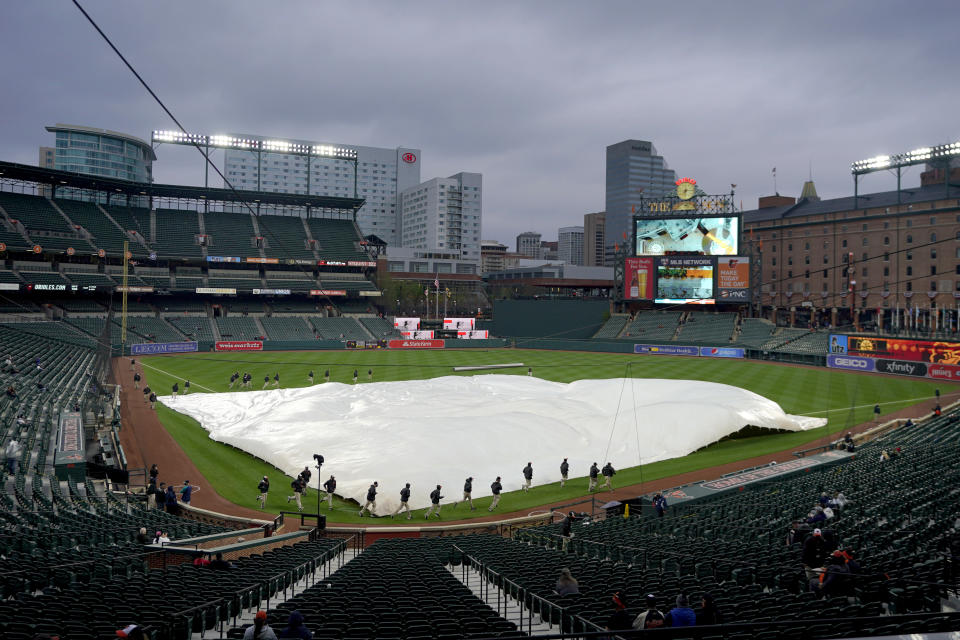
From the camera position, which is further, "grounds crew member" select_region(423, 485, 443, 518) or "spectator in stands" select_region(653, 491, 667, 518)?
"grounds crew member" select_region(423, 485, 443, 518)

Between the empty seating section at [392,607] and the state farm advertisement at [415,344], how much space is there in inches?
2565

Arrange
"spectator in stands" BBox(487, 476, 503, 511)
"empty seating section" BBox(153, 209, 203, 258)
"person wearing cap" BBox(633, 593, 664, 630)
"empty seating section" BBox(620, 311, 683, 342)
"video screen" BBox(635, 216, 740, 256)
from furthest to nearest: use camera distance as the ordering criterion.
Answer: "empty seating section" BBox(153, 209, 203, 258), "empty seating section" BBox(620, 311, 683, 342), "video screen" BBox(635, 216, 740, 256), "spectator in stands" BBox(487, 476, 503, 511), "person wearing cap" BBox(633, 593, 664, 630)

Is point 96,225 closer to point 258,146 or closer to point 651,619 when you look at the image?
point 258,146

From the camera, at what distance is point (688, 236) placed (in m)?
76.2

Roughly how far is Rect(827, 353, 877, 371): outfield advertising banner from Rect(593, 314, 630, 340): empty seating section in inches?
1119

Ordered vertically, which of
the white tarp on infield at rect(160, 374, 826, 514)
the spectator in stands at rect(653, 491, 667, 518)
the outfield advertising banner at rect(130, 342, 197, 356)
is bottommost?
the spectator in stands at rect(653, 491, 667, 518)

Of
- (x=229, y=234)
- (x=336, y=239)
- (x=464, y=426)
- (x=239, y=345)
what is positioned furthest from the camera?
(x=336, y=239)

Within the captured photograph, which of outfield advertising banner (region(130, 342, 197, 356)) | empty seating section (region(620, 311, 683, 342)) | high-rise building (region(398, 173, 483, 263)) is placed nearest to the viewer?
outfield advertising banner (region(130, 342, 197, 356))

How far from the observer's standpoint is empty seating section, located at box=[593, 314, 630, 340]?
268ft

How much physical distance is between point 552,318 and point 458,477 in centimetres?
6710

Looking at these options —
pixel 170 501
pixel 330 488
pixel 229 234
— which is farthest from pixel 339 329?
pixel 330 488

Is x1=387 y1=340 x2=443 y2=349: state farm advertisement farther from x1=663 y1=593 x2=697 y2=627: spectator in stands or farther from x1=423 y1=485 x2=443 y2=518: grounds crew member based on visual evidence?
x1=663 y1=593 x2=697 y2=627: spectator in stands

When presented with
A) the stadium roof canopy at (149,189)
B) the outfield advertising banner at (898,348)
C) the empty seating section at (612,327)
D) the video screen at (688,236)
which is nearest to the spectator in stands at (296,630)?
the outfield advertising banner at (898,348)

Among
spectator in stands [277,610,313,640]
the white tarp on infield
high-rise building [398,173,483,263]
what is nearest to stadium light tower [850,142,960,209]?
the white tarp on infield
